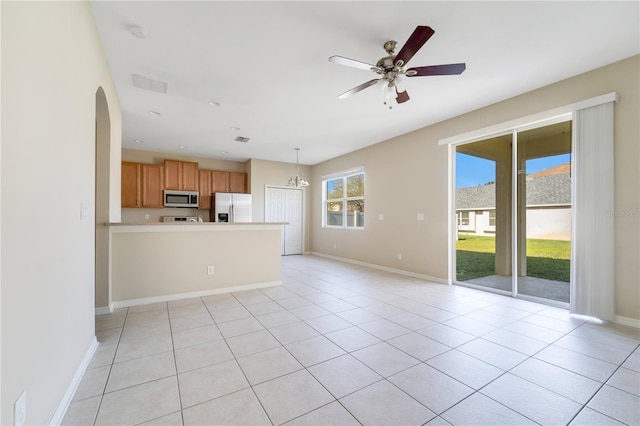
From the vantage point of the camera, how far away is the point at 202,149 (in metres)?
6.23

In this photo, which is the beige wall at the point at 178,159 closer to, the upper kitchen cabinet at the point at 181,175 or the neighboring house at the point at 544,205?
the upper kitchen cabinet at the point at 181,175

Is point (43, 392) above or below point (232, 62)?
below

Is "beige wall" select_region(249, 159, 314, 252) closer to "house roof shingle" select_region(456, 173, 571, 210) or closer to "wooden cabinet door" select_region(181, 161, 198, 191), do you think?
"wooden cabinet door" select_region(181, 161, 198, 191)

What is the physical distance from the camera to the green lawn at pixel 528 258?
3344 millimetres

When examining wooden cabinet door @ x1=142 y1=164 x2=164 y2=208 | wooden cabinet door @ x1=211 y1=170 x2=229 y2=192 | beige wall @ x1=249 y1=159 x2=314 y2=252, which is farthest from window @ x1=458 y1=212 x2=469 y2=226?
wooden cabinet door @ x1=142 y1=164 x2=164 y2=208

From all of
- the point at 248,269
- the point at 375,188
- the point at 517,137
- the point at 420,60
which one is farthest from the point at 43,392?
the point at 375,188

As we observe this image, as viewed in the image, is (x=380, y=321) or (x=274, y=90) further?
(x=274, y=90)

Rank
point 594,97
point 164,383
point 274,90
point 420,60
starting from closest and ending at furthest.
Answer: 1. point 164,383
2. point 420,60
3. point 594,97
4. point 274,90

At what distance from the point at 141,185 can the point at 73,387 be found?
18.0 ft

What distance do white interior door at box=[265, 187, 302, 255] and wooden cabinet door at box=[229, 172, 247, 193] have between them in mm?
665

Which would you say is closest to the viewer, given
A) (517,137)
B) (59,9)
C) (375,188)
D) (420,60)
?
(59,9)

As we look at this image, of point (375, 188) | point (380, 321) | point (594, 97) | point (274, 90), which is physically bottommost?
point (380, 321)

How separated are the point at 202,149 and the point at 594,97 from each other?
670 centimetres

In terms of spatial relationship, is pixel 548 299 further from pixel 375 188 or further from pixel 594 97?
pixel 375 188
